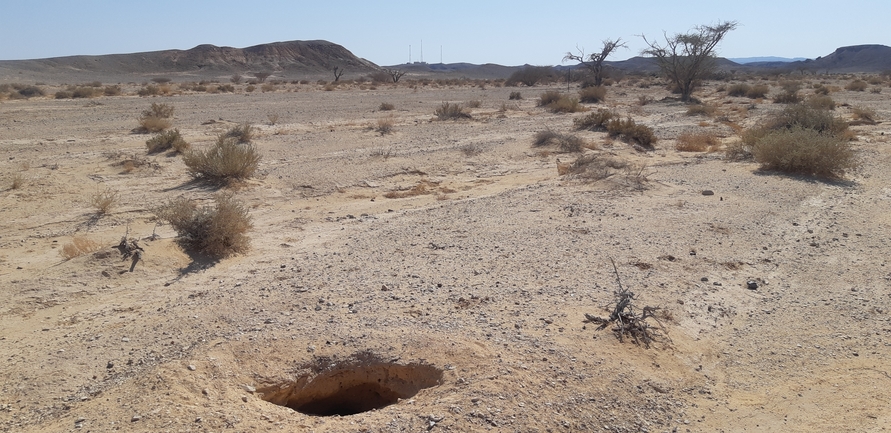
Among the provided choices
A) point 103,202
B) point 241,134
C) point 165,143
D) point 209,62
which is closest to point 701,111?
point 241,134

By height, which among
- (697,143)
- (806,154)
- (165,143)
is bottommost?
(697,143)

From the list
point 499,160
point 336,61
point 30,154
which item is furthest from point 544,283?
point 336,61

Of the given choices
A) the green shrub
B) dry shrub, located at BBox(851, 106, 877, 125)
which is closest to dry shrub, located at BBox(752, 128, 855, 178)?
dry shrub, located at BBox(851, 106, 877, 125)

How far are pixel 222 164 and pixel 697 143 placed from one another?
1102 centimetres

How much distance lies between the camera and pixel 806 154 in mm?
11531

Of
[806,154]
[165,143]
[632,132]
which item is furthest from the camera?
[632,132]

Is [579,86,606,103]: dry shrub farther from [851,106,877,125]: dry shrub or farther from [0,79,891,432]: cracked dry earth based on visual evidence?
[0,79,891,432]: cracked dry earth

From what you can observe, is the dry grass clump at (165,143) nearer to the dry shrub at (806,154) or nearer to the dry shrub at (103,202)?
the dry shrub at (103,202)

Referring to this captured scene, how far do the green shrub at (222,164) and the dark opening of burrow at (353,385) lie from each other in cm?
718

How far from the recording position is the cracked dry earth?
4.26 meters

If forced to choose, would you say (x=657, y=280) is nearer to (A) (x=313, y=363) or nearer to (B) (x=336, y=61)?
Answer: (A) (x=313, y=363)

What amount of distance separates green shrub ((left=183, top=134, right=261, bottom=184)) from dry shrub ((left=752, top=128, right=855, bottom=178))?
31.2ft

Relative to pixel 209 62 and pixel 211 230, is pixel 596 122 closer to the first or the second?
pixel 211 230

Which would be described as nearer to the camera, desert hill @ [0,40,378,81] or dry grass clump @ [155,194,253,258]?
dry grass clump @ [155,194,253,258]
